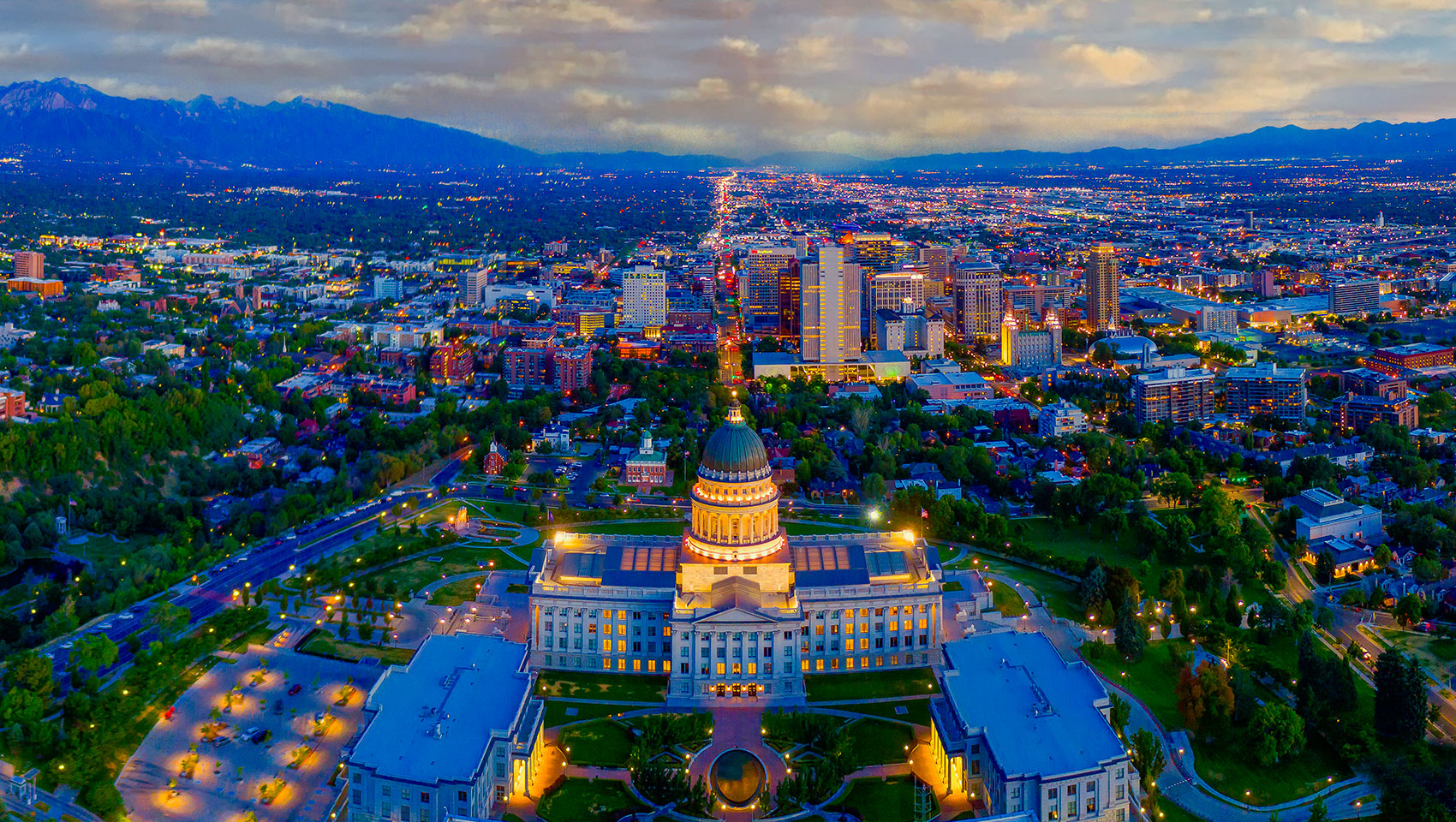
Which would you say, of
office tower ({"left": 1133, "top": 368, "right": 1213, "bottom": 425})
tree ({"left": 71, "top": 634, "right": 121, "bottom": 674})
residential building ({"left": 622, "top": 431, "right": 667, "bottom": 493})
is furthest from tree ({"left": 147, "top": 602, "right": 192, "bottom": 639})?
office tower ({"left": 1133, "top": 368, "right": 1213, "bottom": 425})

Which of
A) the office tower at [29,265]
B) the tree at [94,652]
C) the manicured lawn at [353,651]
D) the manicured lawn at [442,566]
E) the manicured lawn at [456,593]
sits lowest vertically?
the manicured lawn at [353,651]

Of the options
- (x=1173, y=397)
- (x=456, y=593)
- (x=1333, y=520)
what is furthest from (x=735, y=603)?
(x=1173, y=397)

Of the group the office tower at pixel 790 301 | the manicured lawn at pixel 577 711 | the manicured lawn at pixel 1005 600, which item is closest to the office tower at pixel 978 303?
the office tower at pixel 790 301

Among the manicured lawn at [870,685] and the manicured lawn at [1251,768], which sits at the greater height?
the manicured lawn at [870,685]

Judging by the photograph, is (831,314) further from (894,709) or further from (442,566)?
(894,709)

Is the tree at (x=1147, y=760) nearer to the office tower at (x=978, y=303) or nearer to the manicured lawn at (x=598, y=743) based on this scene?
the manicured lawn at (x=598, y=743)

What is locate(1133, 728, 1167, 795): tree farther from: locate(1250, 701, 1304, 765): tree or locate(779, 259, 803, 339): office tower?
locate(779, 259, 803, 339): office tower
